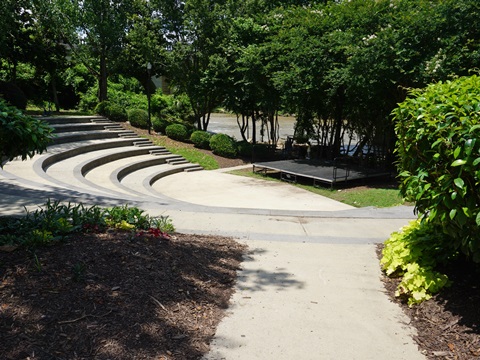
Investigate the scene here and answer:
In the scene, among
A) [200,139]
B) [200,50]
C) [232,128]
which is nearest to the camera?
[200,139]

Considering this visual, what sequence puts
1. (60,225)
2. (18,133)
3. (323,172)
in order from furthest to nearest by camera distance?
(323,172)
(60,225)
(18,133)

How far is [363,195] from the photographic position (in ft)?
42.2

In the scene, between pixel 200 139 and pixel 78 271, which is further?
pixel 200 139

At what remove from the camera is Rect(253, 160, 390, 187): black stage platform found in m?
14.6

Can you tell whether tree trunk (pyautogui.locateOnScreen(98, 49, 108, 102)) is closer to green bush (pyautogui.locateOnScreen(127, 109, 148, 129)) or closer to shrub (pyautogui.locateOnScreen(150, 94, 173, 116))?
green bush (pyautogui.locateOnScreen(127, 109, 148, 129))

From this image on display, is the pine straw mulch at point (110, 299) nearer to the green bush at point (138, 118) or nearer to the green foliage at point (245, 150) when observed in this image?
the green foliage at point (245, 150)

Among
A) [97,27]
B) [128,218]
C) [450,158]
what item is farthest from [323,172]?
[97,27]

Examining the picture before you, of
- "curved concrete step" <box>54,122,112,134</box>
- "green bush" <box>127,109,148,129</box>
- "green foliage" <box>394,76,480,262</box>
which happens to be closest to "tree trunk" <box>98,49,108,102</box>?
"green bush" <box>127,109,148,129</box>

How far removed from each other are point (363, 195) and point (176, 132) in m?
11.5

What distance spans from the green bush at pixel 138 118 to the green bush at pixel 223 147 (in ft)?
12.6

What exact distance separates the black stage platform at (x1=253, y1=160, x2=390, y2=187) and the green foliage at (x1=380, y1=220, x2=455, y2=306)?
9486 millimetres

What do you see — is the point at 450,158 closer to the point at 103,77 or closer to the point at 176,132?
the point at 176,132

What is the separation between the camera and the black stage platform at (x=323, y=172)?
1456cm

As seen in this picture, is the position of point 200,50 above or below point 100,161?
above
